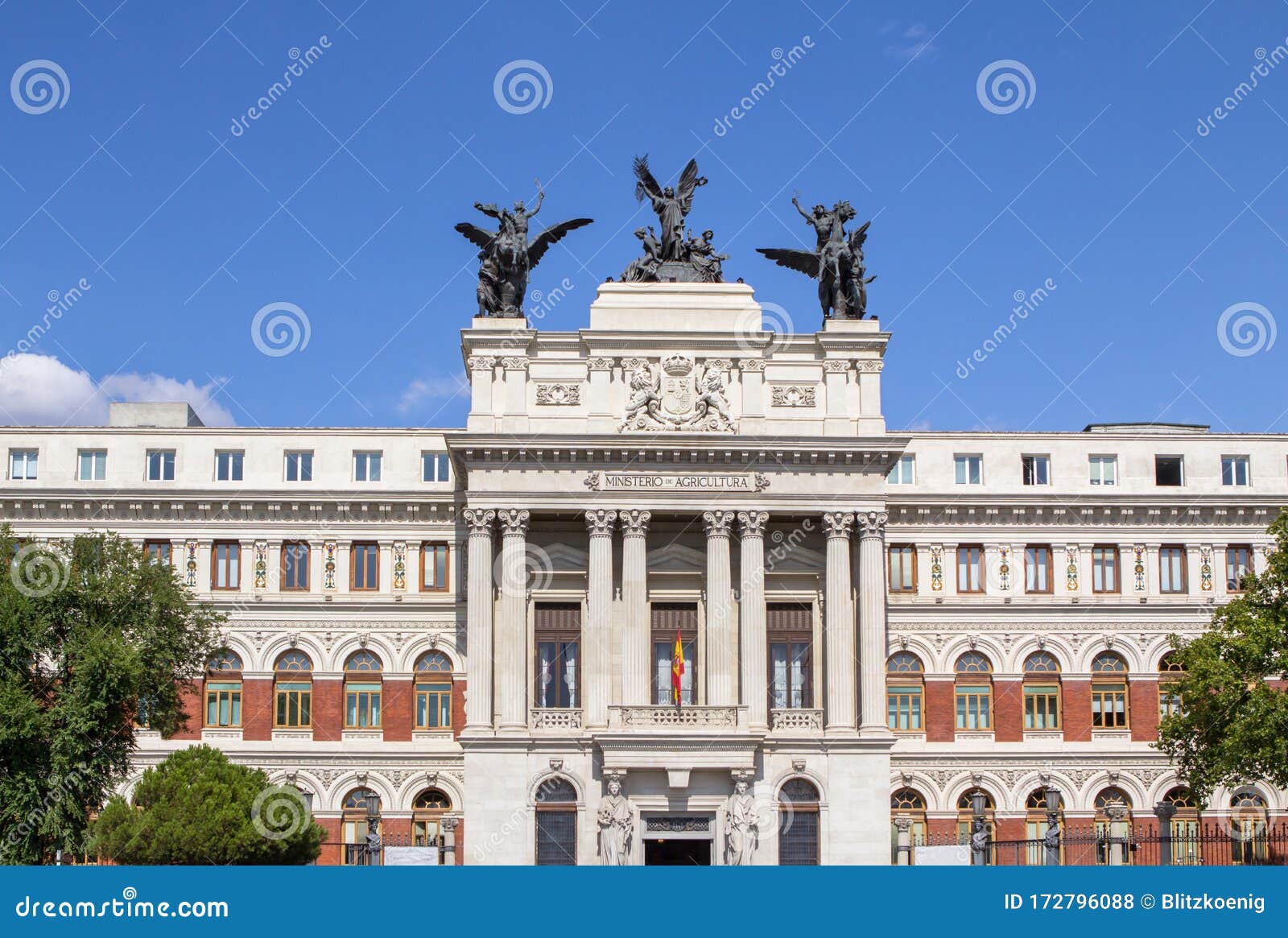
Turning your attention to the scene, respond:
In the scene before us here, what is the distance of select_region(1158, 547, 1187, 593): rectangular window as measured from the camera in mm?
68875

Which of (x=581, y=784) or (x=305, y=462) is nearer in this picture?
(x=581, y=784)

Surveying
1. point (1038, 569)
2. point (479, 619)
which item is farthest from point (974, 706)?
point (479, 619)

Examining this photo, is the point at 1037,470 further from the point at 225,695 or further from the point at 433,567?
the point at 225,695

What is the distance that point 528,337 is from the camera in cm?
6191

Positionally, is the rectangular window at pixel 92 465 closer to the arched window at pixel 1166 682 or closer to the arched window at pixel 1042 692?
the arched window at pixel 1042 692

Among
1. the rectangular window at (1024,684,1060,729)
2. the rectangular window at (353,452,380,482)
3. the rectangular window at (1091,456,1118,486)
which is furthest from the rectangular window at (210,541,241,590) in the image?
the rectangular window at (1091,456,1118,486)

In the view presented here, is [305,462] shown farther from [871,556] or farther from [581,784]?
[871,556]

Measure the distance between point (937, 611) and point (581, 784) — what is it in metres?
16.8

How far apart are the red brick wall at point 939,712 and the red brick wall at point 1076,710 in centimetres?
420

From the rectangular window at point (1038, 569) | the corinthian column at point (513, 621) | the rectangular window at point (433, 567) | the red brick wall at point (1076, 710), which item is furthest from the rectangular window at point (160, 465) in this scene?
the red brick wall at point (1076, 710)

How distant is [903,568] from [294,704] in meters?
23.6

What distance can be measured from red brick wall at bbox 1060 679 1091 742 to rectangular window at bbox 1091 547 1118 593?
3696mm

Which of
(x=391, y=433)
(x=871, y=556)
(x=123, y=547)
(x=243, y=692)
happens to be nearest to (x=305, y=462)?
(x=391, y=433)

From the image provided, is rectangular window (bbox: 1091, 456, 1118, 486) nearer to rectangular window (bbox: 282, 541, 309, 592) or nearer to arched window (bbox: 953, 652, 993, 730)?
arched window (bbox: 953, 652, 993, 730)
